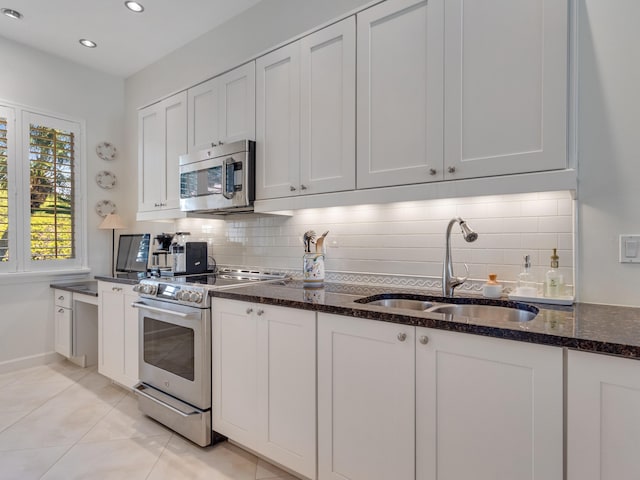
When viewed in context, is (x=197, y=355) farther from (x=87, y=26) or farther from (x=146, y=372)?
(x=87, y=26)

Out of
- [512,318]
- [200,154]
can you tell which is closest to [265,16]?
[200,154]

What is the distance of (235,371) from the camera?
80.0 inches

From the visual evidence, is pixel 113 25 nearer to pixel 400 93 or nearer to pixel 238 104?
pixel 238 104

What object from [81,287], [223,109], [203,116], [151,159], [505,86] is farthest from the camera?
[81,287]

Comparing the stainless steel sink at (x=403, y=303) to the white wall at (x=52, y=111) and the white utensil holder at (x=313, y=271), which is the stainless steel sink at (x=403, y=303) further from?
the white wall at (x=52, y=111)

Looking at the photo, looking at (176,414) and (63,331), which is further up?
(63,331)

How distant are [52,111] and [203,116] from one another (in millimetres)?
1999

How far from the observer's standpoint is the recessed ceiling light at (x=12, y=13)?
9.74ft

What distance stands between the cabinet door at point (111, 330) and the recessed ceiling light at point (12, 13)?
227 centimetres

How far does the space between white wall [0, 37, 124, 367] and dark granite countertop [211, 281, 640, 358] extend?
2.73 meters

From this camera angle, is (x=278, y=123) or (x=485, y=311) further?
(x=278, y=123)

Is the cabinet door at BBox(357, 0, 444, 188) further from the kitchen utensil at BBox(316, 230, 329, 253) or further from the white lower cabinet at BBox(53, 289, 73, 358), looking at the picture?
the white lower cabinet at BBox(53, 289, 73, 358)

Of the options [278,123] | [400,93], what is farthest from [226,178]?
[400,93]

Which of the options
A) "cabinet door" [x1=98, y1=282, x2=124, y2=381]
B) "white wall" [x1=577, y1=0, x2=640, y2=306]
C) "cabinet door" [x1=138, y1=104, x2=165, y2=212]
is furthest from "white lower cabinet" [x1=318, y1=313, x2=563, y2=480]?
"cabinet door" [x1=138, y1=104, x2=165, y2=212]
